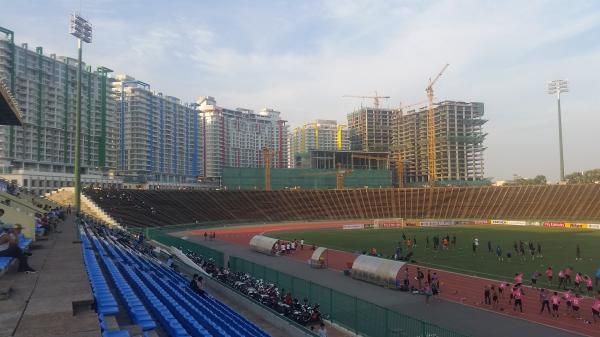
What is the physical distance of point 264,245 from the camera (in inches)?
1582

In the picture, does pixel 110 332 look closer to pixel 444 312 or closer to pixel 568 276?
pixel 444 312

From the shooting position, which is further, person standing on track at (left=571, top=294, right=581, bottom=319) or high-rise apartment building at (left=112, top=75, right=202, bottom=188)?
high-rise apartment building at (left=112, top=75, right=202, bottom=188)

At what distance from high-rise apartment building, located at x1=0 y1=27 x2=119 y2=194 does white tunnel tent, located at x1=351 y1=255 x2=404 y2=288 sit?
3386 inches

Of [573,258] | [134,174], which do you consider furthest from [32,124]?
[573,258]

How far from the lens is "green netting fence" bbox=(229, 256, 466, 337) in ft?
45.2

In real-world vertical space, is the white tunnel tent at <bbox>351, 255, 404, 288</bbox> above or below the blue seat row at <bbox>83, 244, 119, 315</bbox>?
below

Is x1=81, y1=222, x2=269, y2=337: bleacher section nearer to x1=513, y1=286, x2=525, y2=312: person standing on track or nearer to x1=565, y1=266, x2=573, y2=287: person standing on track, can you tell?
x1=513, y1=286, x2=525, y2=312: person standing on track

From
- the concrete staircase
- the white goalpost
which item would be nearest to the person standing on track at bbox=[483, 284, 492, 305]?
the concrete staircase

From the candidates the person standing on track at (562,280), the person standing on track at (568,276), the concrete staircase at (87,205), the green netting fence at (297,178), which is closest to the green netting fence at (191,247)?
the concrete staircase at (87,205)

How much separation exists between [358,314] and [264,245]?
956 inches

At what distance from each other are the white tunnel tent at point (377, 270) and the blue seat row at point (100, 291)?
1557 centimetres

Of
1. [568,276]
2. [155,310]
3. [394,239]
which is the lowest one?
[394,239]

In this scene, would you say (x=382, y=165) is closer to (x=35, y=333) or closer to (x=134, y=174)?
(x=134, y=174)

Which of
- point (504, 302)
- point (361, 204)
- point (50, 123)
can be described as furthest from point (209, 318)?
point (50, 123)
